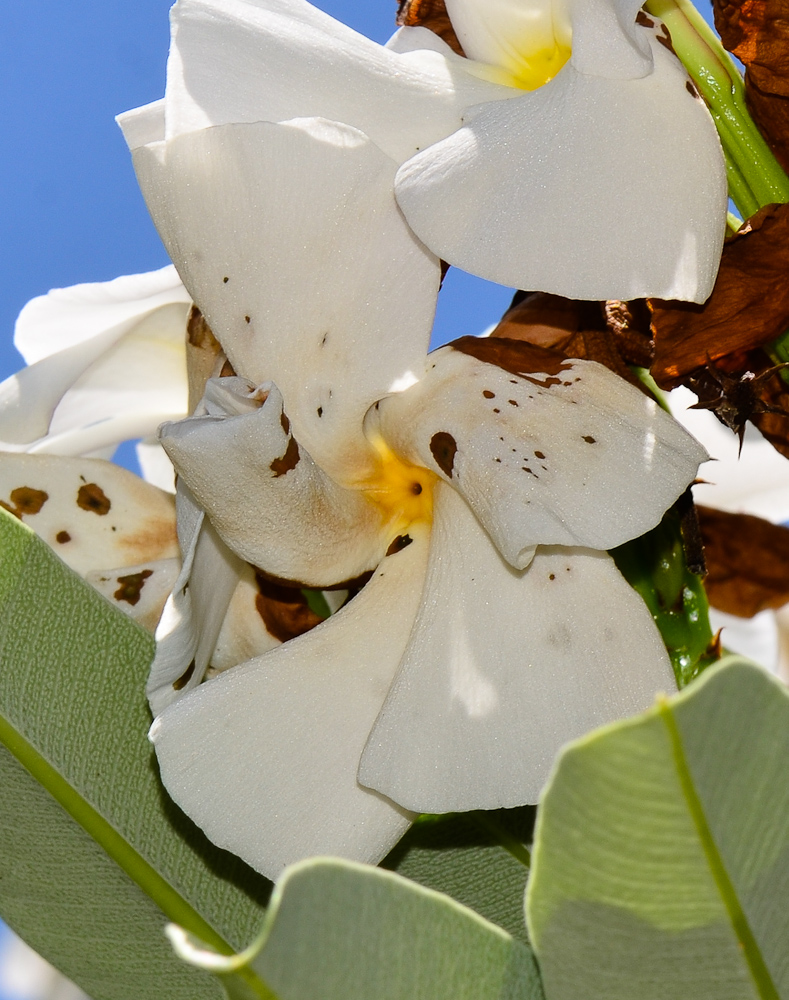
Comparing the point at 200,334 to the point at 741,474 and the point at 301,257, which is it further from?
the point at 741,474

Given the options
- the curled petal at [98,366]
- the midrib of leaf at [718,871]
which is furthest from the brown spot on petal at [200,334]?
the midrib of leaf at [718,871]

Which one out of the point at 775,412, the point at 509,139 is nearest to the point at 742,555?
the point at 775,412

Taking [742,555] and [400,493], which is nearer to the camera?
[400,493]

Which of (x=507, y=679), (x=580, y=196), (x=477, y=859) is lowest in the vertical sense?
(x=477, y=859)

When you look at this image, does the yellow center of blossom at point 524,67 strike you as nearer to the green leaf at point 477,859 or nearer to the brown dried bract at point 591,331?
the brown dried bract at point 591,331

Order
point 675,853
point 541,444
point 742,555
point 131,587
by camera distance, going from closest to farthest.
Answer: point 675,853 < point 541,444 < point 131,587 < point 742,555

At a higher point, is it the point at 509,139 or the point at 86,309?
the point at 509,139
